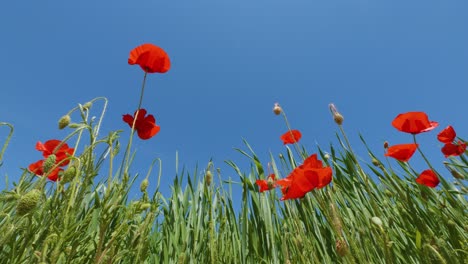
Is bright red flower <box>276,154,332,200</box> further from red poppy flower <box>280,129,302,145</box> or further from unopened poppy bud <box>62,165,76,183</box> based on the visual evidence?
red poppy flower <box>280,129,302,145</box>

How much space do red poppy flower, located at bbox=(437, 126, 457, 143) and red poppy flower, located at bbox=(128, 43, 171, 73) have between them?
5.96ft

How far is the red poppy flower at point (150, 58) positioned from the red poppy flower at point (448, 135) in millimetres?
1817

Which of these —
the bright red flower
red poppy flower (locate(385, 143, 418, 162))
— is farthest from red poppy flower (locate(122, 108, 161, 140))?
red poppy flower (locate(385, 143, 418, 162))

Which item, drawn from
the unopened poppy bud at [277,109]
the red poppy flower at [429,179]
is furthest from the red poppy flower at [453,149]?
the unopened poppy bud at [277,109]

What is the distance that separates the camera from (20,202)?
3.11ft

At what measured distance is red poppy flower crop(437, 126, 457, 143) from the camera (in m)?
2.36

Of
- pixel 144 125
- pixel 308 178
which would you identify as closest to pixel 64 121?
pixel 144 125

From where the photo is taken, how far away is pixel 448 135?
2369 millimetres

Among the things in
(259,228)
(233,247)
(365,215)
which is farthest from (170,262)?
(365,215)

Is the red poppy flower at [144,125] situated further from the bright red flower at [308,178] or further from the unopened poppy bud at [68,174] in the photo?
the bright red flower at [308,178]

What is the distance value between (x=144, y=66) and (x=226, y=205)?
131cm

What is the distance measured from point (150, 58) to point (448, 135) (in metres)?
1.93

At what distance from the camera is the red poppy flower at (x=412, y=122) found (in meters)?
2.00

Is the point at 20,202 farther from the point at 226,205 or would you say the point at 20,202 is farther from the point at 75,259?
the point at 226,205
